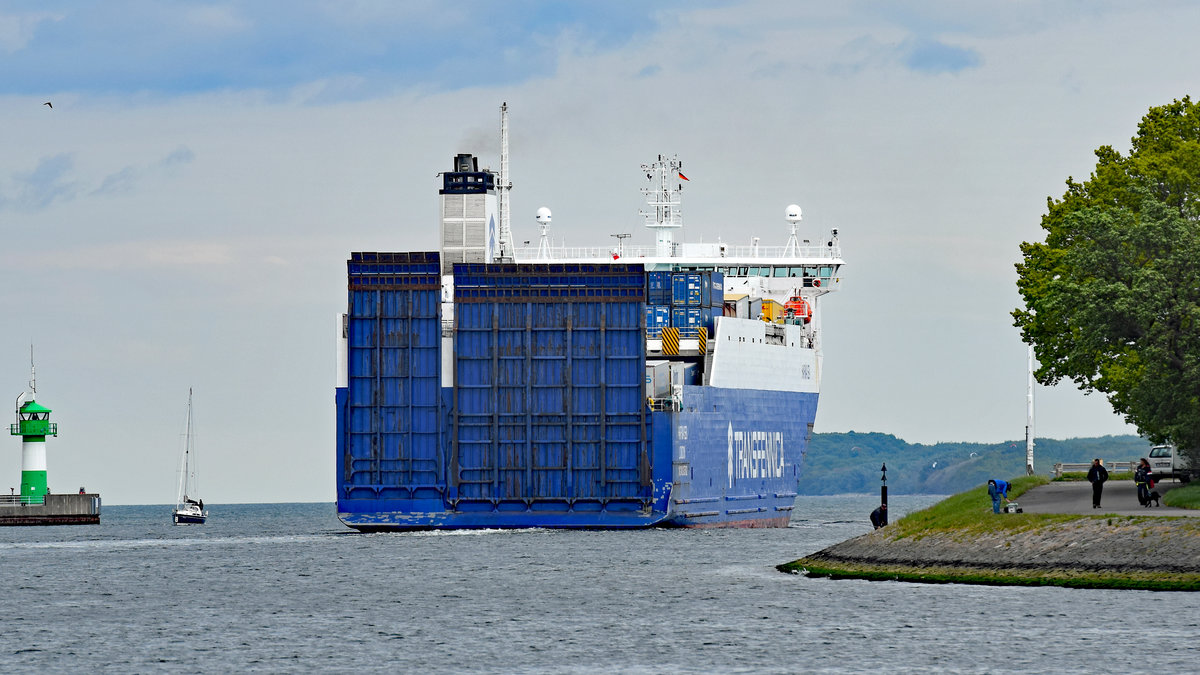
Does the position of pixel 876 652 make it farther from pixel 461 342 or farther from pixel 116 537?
pixel 116 537

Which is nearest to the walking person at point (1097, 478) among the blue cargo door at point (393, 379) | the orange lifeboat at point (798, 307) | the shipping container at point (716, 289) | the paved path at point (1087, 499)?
the paved path at point (1087, 499)

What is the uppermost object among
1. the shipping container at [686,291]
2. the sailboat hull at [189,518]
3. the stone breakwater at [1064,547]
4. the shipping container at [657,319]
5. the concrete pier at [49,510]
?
the shipping container at [686,291]

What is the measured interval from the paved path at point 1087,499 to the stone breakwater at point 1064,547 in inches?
63.1

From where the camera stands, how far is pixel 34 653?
40.0 m

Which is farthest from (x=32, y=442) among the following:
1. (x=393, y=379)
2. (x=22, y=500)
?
(x=393, y=379)

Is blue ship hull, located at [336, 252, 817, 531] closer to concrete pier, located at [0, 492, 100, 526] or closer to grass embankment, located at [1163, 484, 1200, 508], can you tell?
grass embankment, located at [1163, 484, 1200, 508]

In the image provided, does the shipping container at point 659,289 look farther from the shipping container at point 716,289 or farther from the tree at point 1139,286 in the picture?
the tree at point 1139,286

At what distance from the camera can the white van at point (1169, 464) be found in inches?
2221

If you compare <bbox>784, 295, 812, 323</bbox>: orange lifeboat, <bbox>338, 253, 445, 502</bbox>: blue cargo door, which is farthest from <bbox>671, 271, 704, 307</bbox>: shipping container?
<bbox>784, 295, 812, 323</bbox>: orange lifeboat

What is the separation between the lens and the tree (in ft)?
173

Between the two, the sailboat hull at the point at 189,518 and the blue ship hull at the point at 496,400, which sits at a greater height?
the blue ship hull at the point at 496,400

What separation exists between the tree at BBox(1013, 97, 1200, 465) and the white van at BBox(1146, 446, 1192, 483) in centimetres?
118

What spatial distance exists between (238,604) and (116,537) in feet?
174

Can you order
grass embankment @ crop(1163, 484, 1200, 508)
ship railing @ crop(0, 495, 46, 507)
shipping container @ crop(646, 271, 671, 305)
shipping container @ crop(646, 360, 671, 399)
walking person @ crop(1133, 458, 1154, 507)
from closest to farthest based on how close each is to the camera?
grass embankment @ crop(1163, 484, 1200, 508), walking person @ crop(1133, 458, 1154, 507), shipping container @ crop(646, 360, 671, 399), shipping container @ crop(646, 271, 671, 305), ship railing @ crop(0, 495, 46, 507)
